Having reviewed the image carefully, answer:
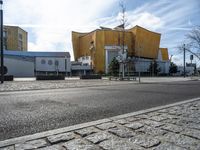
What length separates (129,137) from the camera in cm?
422

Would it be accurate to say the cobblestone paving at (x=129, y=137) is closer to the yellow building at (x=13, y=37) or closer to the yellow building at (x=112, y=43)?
the yellow building at (x=112, y=43)

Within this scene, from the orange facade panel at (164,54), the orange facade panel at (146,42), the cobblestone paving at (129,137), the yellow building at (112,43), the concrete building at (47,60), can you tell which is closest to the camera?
the cobblestone paving at (129,137)

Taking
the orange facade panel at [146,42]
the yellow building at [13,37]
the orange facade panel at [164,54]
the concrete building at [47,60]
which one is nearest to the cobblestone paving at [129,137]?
the concrete building at [47,60]

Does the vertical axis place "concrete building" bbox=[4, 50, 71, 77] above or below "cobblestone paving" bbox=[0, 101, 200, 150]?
above

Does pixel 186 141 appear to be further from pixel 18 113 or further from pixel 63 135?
pixel 18 113

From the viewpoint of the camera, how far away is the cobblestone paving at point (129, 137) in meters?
3.71

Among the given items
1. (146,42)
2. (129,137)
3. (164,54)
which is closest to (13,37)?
(146,42)

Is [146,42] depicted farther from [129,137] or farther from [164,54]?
[129,137]

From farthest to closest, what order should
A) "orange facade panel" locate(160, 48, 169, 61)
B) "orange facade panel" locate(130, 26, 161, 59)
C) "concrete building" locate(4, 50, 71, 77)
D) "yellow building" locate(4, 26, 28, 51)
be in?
"orange facade panel" locate(160, 48, 169, 61) → "yellow building" locate(4, 26, 28, 51) → "orange facade panel" locate(130, 26, 161, 59) → "concrete building" locate(4, 50, 71, 77)

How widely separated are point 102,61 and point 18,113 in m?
93.1

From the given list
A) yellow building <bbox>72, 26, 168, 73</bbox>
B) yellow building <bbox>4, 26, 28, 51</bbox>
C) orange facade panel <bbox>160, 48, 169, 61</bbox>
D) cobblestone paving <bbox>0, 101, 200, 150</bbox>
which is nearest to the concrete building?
yellow building <bbox>72, 26, 168, 73</bbox>

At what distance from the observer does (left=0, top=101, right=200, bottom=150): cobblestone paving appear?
3.71 meters

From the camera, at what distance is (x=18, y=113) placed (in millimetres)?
6645

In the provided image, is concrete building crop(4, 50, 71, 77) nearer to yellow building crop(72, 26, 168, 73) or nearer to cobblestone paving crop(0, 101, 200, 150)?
yellow building crop(72, 26, 168, 73)
